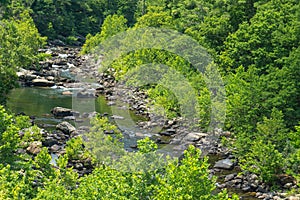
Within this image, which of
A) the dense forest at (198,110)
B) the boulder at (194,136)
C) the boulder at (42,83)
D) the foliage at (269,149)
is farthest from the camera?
the boulder at (42,83)

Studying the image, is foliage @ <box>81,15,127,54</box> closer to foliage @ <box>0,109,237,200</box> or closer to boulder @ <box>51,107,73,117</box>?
boulder @ <box>51,107,73,117</box>

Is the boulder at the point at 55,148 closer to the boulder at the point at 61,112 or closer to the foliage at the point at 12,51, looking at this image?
the foliage at the point at 12,51

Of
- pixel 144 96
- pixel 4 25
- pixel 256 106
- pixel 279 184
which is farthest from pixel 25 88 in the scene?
pixel 279 184

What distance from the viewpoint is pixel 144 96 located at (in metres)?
48.9

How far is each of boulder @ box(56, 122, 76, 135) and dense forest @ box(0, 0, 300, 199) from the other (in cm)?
291

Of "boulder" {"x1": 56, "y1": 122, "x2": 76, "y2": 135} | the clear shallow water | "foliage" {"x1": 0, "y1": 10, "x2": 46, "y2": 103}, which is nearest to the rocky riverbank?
"boulder" {"x1": 56, "y1": 122, "x2": 76, "y2": 135}

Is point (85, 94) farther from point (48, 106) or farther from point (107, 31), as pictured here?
point (107, 31)

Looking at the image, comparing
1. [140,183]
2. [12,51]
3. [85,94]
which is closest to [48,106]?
[12,51]

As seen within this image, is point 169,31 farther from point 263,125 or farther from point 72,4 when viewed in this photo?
point 72,4

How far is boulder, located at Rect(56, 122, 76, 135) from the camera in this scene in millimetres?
36156

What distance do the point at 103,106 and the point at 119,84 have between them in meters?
8.44

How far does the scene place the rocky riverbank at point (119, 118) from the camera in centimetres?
2870

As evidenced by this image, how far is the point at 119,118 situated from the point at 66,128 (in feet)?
22.8

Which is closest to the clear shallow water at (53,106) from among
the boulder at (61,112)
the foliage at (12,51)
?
the boulder at (61,112)
